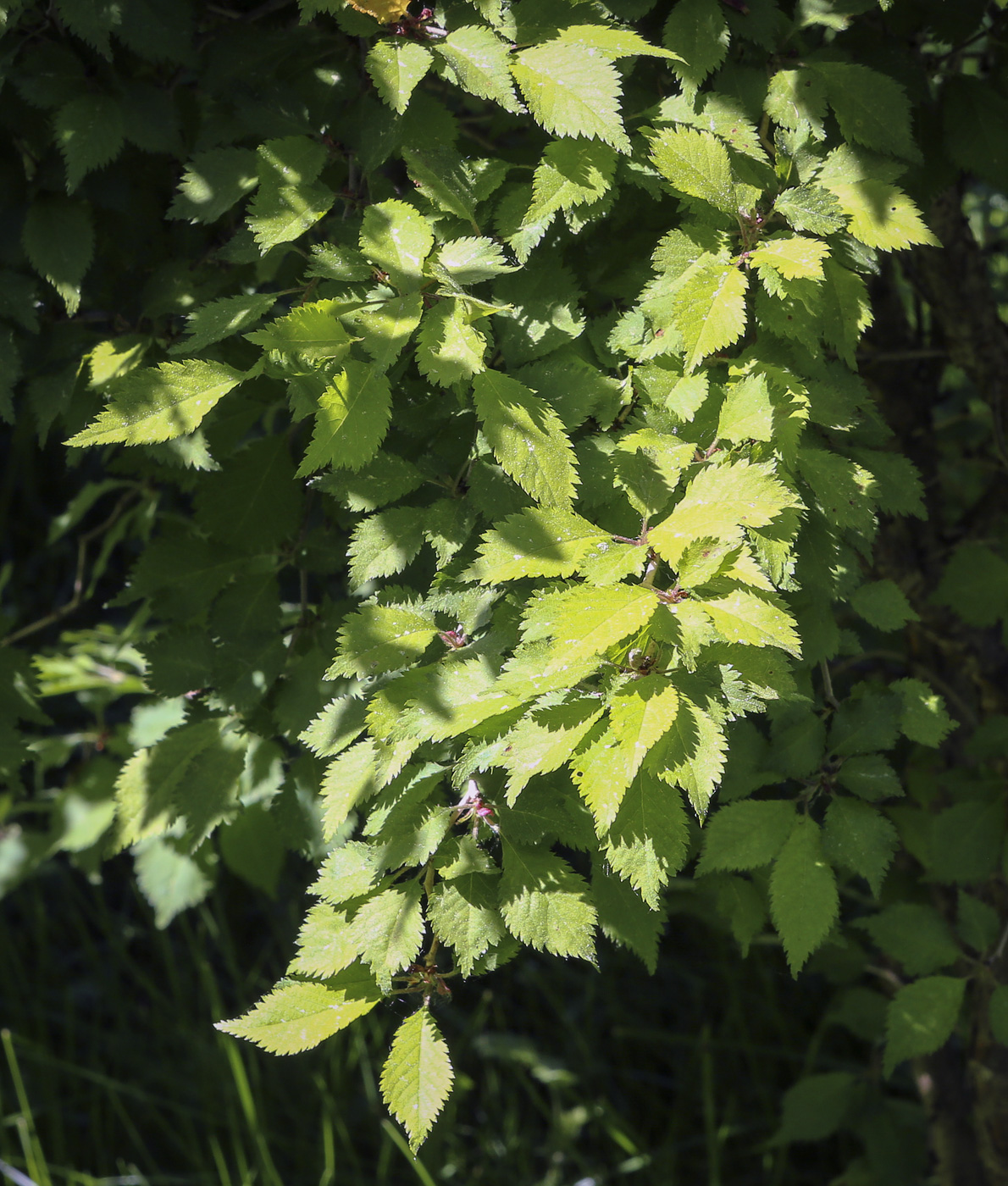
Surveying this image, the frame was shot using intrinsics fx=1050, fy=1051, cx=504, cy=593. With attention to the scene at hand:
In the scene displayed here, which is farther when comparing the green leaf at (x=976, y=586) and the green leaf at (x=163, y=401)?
the green leaf at (x=976, y=586)

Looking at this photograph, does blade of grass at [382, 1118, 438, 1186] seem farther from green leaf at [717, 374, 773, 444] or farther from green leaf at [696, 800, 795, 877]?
green leaf at [717, 374, 773, 444]

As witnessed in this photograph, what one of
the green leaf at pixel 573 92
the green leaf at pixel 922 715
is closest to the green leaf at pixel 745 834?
the green leaf at pixel 922 715

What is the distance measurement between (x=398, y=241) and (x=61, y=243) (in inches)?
17.0

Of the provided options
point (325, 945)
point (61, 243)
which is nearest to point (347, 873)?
point (325, 945)

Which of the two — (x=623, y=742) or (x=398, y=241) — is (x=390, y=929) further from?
(x=398, y=241)

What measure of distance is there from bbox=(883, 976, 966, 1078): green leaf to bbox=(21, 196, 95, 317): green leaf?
1.20 m

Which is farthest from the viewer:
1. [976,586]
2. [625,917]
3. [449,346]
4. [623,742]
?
[976,586]

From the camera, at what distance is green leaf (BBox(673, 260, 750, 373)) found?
836 millimetres

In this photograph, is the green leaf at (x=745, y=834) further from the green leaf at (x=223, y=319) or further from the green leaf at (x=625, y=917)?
the green leaf at (x=223, y=319)

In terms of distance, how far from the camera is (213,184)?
1.00 m

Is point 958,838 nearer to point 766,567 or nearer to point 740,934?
point 740,934

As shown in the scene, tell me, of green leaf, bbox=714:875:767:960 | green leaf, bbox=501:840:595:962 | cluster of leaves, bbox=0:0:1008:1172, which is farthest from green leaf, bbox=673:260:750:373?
green leaf, bbox=714:875:767:960

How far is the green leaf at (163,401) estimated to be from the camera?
2.83 feet

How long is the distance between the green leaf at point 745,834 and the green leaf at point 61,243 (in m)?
0.81
